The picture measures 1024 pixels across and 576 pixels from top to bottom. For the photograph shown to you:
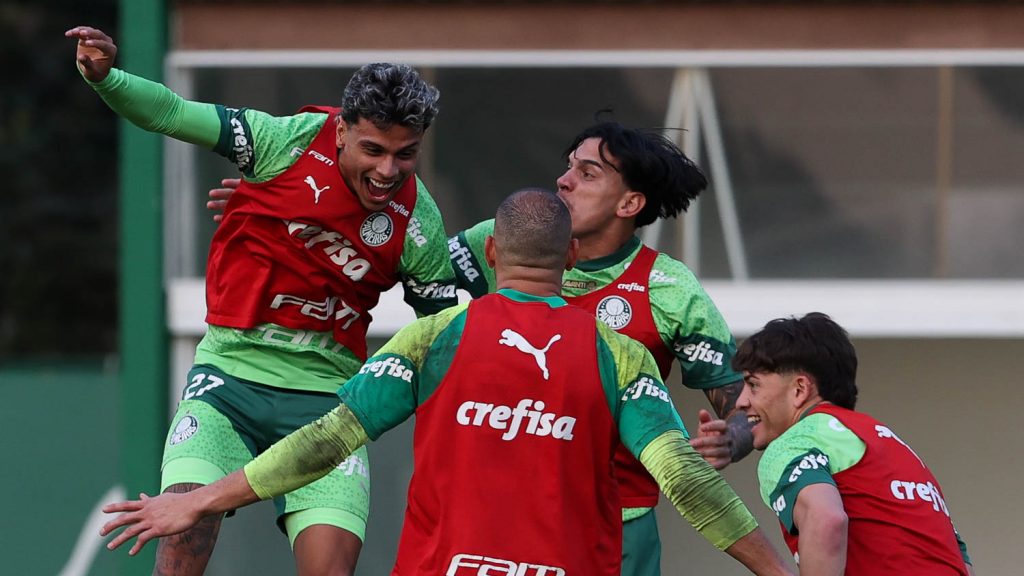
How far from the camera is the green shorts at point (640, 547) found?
4320 mm

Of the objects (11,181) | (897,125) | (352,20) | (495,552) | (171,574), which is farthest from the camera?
(11,181)

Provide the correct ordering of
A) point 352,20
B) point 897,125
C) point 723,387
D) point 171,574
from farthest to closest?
point 352,20
point 897,125
point 723,387
point 171,574

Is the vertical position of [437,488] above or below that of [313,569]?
above

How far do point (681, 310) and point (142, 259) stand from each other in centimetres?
390

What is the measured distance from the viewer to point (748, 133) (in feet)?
24.7

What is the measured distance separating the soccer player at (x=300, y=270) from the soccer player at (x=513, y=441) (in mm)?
750

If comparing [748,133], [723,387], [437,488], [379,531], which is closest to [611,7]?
[748,133]

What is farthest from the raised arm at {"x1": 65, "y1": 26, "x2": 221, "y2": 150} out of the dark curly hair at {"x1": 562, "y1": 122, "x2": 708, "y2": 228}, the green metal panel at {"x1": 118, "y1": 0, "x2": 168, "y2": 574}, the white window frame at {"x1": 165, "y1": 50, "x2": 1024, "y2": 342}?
the green metal panel at {"x1": 118, "y1": 0, "x2": 168, "y2": 574}

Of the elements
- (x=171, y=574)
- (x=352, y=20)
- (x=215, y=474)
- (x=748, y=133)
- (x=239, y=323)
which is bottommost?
(x=171, y=574)

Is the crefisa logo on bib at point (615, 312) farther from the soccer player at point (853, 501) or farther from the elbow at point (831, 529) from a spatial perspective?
the elbow at point (831, 529)

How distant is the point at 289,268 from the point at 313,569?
33.4 inches

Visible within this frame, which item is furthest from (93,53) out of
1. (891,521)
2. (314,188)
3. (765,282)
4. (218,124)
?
(765,282)

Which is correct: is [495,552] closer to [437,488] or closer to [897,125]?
[437,488]

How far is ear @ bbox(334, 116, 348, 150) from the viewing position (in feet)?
14.1
